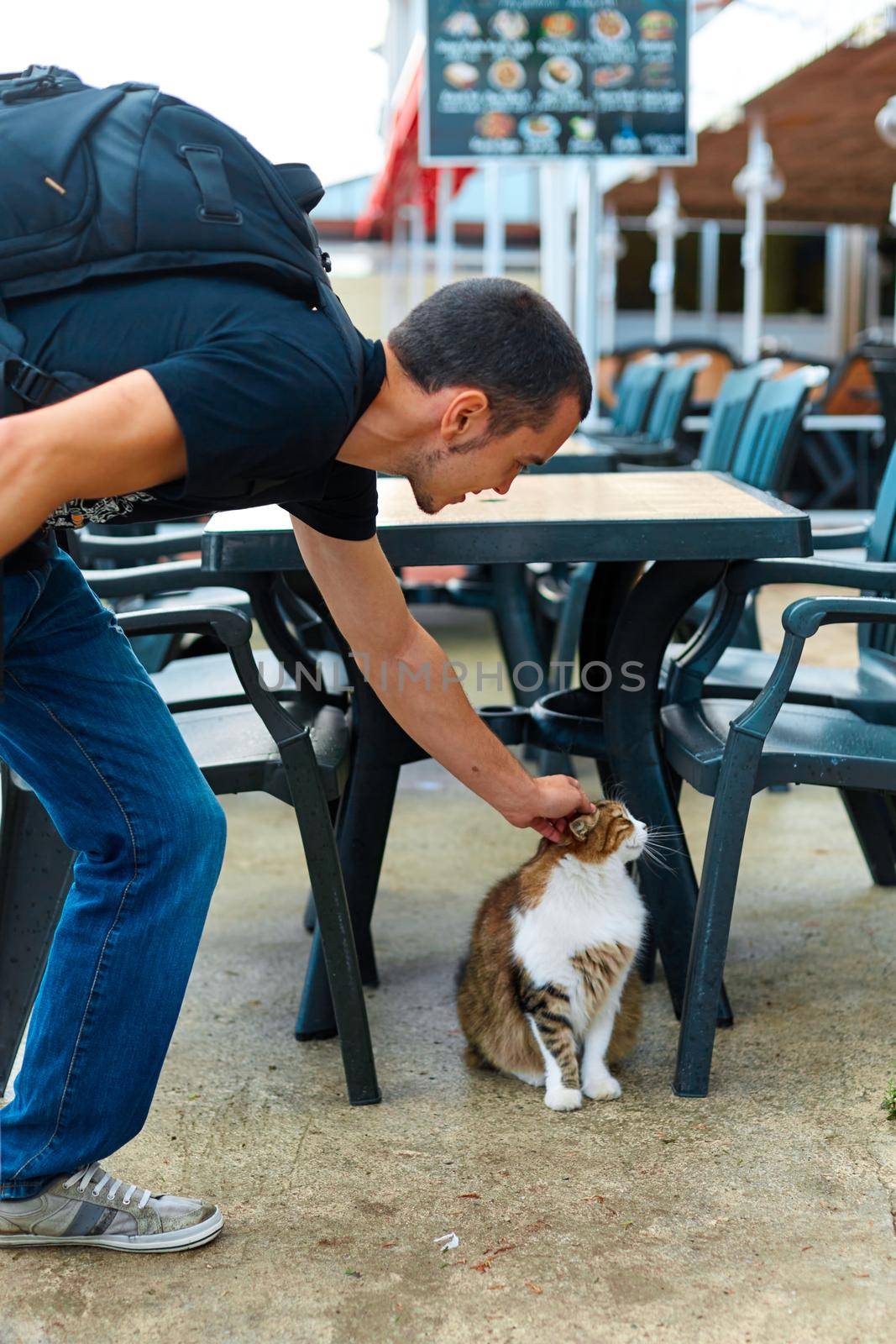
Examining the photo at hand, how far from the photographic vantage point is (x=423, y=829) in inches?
152

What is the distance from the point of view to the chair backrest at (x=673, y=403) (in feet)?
19.5

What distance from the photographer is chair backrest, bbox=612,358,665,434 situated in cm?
687

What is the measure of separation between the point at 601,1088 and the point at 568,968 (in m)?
0.21

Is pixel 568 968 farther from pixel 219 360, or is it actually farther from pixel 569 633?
pixel 569 633

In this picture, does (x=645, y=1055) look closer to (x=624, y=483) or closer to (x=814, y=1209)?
(x=814, y=1209)

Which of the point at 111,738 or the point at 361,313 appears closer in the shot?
the point at 111,738

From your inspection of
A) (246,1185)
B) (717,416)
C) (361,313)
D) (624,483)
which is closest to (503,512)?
(624,483)

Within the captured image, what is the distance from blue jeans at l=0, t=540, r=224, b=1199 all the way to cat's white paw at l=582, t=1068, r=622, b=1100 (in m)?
0.80

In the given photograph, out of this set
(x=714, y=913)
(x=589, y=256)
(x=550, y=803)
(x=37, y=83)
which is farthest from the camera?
(x=589, y=256)

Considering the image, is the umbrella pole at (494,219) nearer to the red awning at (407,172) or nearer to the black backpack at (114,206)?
the red awning at (407,172)

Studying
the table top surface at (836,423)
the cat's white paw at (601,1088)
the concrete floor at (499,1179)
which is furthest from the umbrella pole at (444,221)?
the cat's white paw at (601,1088)

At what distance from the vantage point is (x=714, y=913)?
87.9 inches

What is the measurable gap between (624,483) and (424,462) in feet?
4.97

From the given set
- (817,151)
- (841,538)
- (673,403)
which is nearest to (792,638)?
(841,538)
